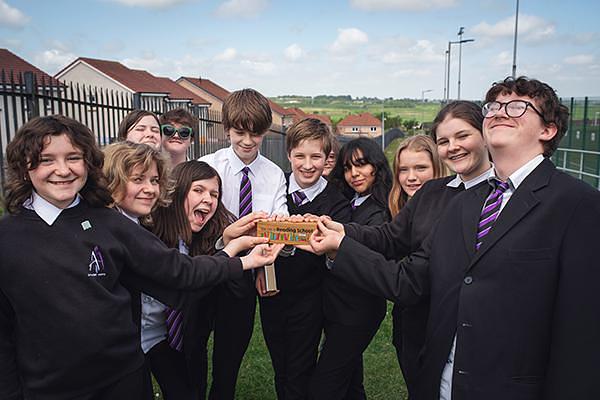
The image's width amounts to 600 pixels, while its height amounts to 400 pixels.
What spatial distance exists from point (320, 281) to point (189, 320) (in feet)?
3.38

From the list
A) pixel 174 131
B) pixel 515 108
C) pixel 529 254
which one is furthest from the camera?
pixel 174 131

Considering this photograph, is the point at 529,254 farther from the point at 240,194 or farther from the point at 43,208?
the point at 240,194

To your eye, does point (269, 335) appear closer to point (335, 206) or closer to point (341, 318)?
point (341, 318)

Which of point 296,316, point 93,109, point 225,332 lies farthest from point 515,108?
point 93,109

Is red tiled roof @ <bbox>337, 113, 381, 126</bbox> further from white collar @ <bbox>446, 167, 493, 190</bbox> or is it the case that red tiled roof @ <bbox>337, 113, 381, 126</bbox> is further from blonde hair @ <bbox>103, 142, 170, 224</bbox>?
blonde hair @ <bbox>103, 142, 170, 224</bbox>

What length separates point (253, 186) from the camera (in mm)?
3783

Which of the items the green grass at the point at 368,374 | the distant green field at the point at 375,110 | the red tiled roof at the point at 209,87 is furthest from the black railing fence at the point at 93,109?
the distant green field at the point at 375,110

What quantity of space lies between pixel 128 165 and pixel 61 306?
0.95 m

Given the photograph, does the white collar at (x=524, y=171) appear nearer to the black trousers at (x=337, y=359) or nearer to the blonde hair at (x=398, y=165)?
the blonde hair at (x=398, y=165)

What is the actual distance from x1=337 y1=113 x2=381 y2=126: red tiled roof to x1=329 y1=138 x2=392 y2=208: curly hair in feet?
355

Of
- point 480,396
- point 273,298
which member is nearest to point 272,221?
point 273,298

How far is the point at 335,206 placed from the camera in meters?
3.72

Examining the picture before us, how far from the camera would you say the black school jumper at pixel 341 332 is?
3.45 metres

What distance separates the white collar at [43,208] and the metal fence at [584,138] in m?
17.9
